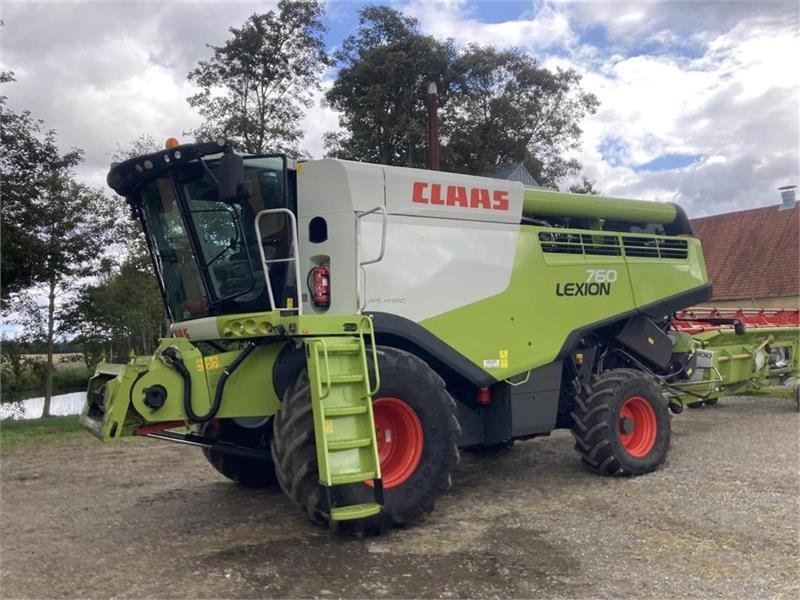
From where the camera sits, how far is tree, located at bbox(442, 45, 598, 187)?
26.0 metres

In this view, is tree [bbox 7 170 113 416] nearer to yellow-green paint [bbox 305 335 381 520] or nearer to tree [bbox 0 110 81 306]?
tree [bbox 0 110 81 306]

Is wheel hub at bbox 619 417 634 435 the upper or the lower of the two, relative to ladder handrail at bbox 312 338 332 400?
lower

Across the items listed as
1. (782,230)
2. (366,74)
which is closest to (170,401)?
(366,74)

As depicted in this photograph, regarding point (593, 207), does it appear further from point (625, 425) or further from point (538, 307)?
point (625, 425)

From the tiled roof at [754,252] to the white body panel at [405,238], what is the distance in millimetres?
22729

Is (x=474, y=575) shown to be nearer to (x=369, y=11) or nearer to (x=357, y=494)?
(x=357, y=494)

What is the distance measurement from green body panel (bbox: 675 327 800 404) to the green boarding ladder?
4926mm

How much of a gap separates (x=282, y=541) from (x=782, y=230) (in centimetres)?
2868

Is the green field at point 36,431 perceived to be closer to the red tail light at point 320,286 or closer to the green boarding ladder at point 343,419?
the red tail light at point 320,286

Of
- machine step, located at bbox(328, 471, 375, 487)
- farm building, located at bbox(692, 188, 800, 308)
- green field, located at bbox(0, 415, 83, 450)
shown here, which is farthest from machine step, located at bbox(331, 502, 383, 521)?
farm building, located at bbox(692, 188, 800, 308)

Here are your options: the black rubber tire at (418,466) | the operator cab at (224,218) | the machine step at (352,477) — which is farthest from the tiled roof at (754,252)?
the machine step at (352,477)

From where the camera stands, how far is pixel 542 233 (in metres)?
6.52

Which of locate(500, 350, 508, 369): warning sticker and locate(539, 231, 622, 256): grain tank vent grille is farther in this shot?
locate(539, 231, 622, 256): grain tank vent grille

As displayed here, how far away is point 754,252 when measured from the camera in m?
28.9
